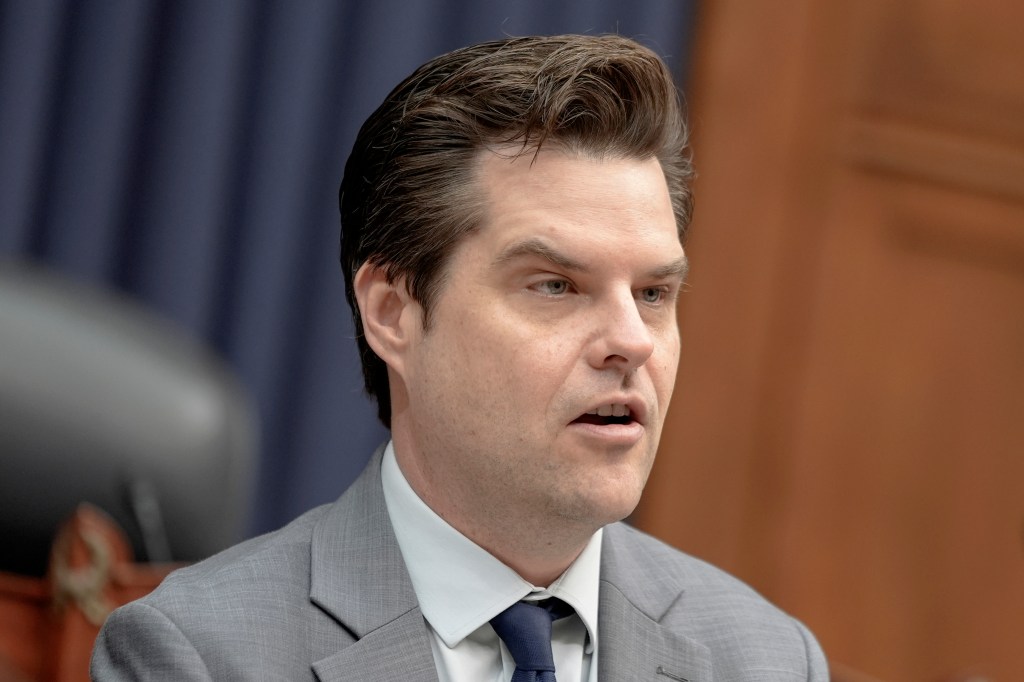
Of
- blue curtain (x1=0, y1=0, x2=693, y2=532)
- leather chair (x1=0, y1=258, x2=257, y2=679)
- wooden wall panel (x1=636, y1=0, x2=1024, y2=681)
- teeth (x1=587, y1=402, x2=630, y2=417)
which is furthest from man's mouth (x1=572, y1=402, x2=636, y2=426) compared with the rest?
wooden wall panel (x1=636, y1=0, x2=1024, y2=681)

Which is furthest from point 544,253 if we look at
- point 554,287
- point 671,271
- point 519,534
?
point 519,534

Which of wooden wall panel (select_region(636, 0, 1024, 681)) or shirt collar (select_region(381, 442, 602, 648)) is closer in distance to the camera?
shirt collar (select_region(381, 442, 602, 648))

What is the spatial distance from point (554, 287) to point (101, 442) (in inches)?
23.7

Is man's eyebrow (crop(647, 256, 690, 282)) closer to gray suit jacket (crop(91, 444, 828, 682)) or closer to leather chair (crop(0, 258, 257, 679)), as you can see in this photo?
gray suit jacket (crop(91, 444, 828, 682))

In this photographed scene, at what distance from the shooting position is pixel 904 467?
10.5 ft

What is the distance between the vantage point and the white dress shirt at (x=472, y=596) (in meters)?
1.40

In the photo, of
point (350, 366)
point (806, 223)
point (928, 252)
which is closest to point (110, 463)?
point (350, 366)

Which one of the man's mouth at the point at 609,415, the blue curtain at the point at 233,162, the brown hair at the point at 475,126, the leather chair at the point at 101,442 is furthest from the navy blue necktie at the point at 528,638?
the blue curtain at the point at 233,162

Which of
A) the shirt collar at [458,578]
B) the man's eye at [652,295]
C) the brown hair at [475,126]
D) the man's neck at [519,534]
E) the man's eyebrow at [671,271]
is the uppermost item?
the brown hair at [475,126]

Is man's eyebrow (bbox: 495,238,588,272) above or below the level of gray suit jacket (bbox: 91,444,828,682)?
above

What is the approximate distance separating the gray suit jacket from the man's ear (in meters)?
0.14

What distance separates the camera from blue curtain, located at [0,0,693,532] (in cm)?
268

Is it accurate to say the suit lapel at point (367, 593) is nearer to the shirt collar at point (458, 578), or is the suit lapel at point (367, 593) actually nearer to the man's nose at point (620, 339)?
the shirt collar at point (458, 578)

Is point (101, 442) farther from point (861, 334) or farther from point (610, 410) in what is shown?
point (861, 334)
